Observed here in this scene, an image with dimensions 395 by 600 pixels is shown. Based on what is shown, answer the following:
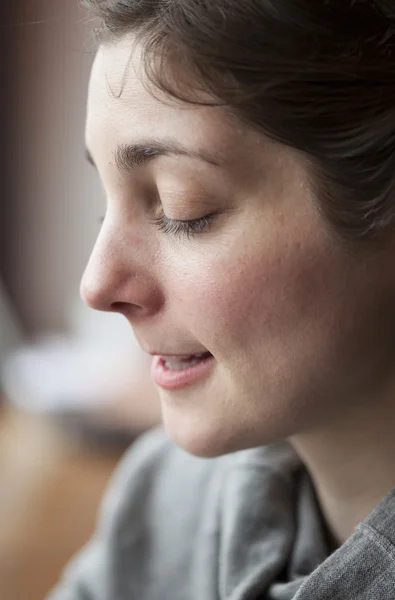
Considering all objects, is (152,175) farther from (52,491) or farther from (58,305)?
(58,305)

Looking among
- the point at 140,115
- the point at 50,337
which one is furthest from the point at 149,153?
the point at 50,337

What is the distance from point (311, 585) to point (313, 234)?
0.27 m

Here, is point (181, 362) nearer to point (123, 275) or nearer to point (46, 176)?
point (123, 275)

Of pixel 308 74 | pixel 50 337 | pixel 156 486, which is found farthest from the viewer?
pixel 50 337

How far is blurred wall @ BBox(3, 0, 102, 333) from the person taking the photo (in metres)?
1.86

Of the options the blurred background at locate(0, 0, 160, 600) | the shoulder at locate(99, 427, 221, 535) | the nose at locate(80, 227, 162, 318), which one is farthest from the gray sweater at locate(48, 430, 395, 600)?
the blurred background at locate(0, 0, 160, 600)

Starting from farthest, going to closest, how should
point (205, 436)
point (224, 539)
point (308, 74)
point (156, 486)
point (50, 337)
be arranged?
point (50, 337) < point (156, 486) < point (224, 539) < point (205, 436) < point (308, 74)

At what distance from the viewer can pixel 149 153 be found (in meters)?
0.58

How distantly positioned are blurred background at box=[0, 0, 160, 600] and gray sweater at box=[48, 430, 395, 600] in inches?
15.2

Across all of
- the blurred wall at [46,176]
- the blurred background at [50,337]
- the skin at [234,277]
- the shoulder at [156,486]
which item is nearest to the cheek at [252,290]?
the skin at [234,277]

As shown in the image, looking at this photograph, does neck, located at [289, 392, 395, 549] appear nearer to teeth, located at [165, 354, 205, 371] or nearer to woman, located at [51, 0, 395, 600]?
woman, located at [51, 0, 395, 600]

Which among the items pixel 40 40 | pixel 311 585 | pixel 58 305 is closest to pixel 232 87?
pixel 311 585

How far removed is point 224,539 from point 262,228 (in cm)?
35

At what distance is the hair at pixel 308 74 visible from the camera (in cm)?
53
